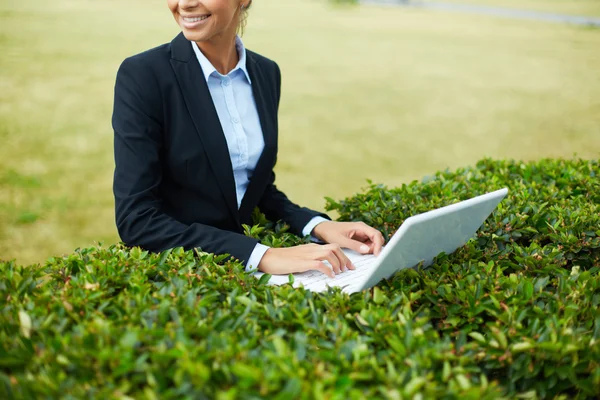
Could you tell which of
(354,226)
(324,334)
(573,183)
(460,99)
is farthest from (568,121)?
(324,334)

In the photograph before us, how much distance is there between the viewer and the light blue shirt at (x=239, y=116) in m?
2.48

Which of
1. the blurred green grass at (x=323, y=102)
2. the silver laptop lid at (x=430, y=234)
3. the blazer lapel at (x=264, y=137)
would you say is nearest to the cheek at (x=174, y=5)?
the blazer lapel at (x=264, y=137)

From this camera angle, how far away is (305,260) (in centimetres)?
206

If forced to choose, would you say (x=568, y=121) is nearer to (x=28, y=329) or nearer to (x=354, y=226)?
(x=354, y=226)

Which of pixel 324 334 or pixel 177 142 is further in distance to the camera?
pixel 177 142

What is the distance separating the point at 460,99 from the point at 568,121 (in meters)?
1.68

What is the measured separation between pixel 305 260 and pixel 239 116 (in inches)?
30.3

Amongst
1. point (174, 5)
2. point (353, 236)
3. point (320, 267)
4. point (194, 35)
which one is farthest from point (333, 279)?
point (174, 5)

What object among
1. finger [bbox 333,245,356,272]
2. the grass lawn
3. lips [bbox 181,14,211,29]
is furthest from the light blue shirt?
the grass lawn

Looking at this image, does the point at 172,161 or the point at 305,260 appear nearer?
the point at 305,260

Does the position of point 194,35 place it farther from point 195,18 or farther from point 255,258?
point 255,258

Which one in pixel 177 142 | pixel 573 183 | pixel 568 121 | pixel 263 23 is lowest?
pixel 568 121

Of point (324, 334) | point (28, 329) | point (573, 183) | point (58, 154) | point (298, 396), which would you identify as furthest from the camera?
point (58, 154)

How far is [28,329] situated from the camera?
1514mm
